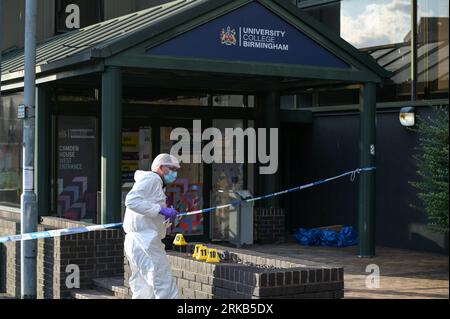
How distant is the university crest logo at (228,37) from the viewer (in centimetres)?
1184

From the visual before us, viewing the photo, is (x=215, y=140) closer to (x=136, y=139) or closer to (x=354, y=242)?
(x=136, y=139)

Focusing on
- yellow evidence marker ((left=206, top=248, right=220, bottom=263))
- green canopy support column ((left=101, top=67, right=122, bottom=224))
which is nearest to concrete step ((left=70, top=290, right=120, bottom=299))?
green canopy support column ((left=101, top=67, right=122, bottom=224))

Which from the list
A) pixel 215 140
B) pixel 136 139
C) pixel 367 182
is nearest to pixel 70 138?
pixel 136 139

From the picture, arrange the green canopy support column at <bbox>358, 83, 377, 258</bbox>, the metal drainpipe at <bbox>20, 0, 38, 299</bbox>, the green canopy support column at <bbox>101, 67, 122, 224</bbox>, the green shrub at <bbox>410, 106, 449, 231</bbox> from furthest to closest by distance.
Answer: the green canopy support column at <bbox>358, 83, 377, 258</bbox> → the green shrub at <bbox>410, 106, 449, 231</bbox> → the green canopy support column at <bbox>101, 67, 122, 224</bbox> → the metal drainpipe at <bbox>20, 0, 38, 299</bbox>

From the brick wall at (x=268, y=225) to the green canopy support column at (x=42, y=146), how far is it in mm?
4171

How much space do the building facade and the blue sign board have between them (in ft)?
2.40

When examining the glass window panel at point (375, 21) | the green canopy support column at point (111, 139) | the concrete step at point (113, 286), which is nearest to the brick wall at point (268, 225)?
the glass window panel at point (375, 21)

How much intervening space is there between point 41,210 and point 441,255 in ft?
22.7

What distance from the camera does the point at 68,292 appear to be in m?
10.5

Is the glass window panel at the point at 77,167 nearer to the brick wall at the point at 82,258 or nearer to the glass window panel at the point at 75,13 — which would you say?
the brick wall at the point at 82,258

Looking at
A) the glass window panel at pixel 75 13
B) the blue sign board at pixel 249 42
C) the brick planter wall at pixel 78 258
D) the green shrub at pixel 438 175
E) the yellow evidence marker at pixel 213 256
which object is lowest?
the brick planter wall at pixel 78 258

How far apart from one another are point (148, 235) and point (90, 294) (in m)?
2.27

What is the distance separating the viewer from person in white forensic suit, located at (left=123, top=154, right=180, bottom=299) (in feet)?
26.7

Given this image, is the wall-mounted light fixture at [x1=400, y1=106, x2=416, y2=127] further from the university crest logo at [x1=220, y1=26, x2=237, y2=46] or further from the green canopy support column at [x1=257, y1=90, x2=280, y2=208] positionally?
the university crest logo at [x1=220, y1=26, x2=237, y2=46]
